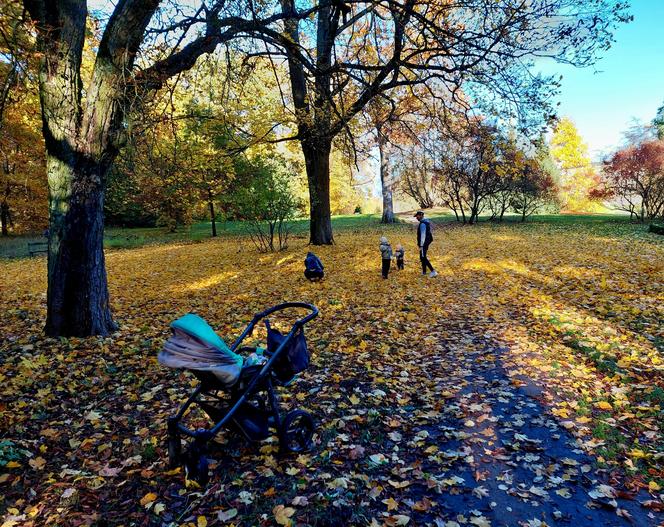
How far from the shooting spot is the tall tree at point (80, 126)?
5.89 meters

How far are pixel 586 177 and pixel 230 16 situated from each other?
5063cm

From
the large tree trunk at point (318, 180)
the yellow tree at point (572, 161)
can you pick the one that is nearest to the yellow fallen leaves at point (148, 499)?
the large tree trunk at point (318, 180)

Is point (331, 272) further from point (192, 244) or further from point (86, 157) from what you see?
point (192, 244)

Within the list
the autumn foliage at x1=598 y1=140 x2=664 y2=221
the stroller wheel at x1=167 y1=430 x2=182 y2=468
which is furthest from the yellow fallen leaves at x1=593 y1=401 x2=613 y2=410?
the autumn foliage at x1=598 y1=140 x2=664 y2=221

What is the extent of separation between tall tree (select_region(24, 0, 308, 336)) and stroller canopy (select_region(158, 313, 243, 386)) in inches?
166

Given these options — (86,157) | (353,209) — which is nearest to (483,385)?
(86,157)

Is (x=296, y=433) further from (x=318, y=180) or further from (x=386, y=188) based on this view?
(x=386, y=188)

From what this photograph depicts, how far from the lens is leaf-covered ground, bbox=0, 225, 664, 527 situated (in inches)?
122

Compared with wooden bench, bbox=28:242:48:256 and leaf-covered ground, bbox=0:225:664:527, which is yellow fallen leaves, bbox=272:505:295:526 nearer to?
leaf-covered ground, bbox=0:225:664:527

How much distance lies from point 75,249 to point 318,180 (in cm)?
1199

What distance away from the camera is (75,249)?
20.3 ft

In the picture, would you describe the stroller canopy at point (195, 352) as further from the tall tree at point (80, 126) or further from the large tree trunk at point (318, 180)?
the large tree trunk at point (318, 180)

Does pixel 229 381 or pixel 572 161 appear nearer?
pixel 229 381

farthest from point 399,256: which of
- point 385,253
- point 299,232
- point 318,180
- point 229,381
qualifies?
point 299,232
